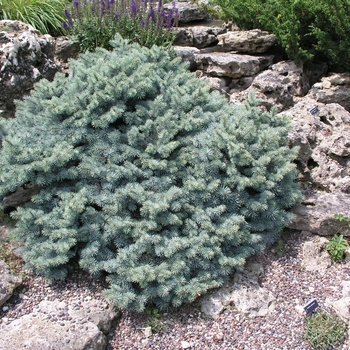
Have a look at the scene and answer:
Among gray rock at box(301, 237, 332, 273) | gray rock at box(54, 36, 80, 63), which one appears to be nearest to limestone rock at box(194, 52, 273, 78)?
gray rock at box(54, 36, 80, 63)

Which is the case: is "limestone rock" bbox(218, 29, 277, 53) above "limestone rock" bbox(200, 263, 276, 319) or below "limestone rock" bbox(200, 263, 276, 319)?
above

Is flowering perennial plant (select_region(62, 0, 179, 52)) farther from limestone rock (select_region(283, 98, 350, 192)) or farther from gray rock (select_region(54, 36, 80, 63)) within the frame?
limestone rock (select_region(283, 98, 350, 192))

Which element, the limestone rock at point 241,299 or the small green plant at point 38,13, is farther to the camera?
the small green plant at point 38,13

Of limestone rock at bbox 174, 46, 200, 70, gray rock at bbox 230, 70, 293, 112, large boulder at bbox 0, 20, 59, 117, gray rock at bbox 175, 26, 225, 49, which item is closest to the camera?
large boulder at bbox 0, 20, 59, 117

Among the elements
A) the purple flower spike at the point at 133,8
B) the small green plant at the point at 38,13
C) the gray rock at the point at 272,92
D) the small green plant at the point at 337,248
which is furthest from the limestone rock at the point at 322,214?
the small green plant at the point at 38,13

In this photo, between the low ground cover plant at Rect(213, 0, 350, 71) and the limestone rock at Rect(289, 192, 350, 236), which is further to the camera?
the low ground cover plant at Rect(213, 0, 350, 71)

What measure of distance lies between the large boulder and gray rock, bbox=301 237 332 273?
3.70 metres

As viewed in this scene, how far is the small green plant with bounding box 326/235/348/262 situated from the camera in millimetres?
3873

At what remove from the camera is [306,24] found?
6137mm

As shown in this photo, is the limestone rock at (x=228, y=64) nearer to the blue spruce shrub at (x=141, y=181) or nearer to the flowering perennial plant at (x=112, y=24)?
the flowering perennial plant at (x=112, y=24)

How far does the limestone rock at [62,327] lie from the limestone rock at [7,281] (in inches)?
9.2

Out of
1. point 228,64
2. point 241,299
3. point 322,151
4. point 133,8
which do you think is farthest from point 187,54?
point 241,299

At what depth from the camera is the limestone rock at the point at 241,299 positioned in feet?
11.3

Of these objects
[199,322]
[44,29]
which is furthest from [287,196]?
[44,29]
